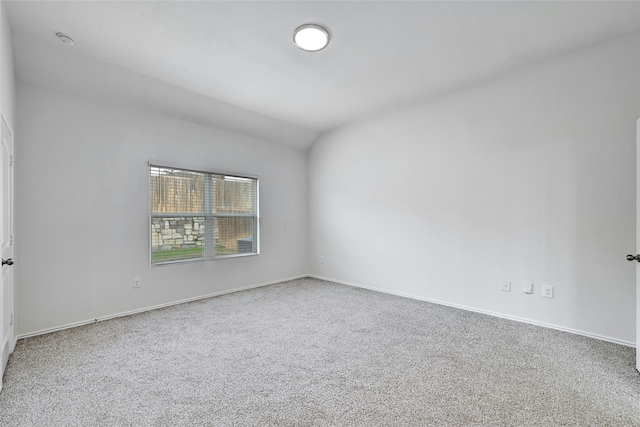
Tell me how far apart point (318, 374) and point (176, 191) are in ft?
9.59

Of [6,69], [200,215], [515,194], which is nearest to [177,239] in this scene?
[200,215]

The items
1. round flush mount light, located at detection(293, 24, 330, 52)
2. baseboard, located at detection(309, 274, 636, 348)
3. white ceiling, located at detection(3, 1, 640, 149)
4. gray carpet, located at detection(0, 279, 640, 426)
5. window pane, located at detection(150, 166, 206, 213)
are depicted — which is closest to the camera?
gray carpet, located at detection(0, 279, 640, 426)

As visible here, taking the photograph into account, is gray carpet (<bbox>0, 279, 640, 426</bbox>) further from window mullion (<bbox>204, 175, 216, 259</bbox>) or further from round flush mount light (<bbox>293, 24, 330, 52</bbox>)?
round flush mount light (<bbox>293, 24, 330, 52</bbox>)

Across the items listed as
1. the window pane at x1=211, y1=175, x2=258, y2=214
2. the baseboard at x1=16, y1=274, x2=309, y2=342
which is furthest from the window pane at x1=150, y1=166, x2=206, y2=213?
the baseboard at x1=16, y1=274, x2=309, y2=342

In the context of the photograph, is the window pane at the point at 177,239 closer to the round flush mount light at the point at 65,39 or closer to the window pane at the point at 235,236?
the window pane at the point at 235,236

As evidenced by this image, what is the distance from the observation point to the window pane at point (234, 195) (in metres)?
4.40

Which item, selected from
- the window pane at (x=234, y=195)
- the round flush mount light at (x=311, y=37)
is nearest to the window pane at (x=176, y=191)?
the window pane at (x=234, y=195)

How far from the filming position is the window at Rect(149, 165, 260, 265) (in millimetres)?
3811

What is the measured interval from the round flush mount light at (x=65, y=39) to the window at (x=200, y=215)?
1.40 m

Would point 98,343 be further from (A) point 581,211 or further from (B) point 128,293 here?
(A) point 581,211

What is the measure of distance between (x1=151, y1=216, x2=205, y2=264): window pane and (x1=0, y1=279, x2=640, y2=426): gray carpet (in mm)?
807

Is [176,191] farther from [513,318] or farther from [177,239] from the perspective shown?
[513,318]

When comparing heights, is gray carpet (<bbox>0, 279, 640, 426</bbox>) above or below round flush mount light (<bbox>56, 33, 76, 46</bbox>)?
below

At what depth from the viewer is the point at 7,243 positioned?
7.83ft
